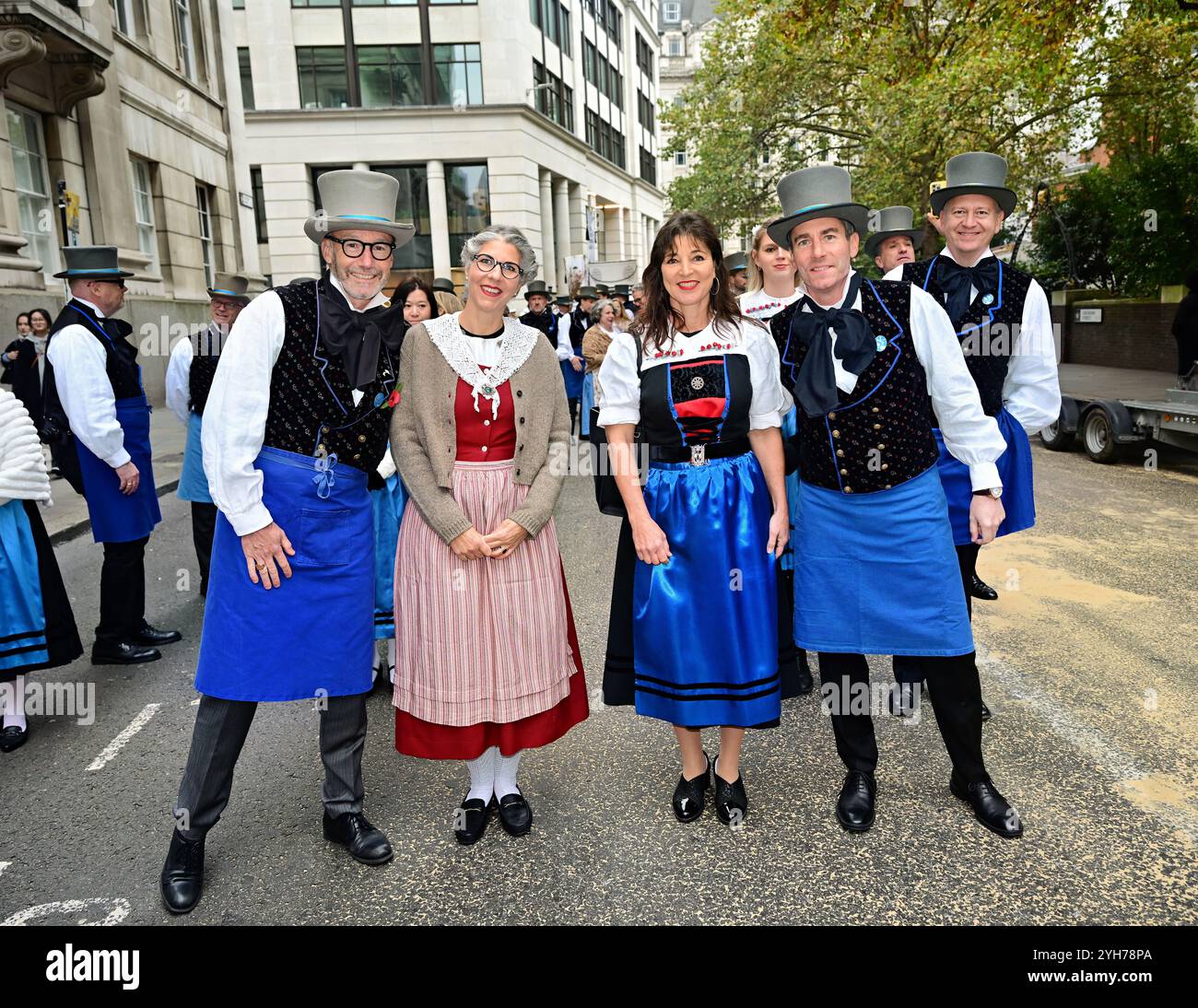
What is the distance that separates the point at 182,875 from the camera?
2.92 metres

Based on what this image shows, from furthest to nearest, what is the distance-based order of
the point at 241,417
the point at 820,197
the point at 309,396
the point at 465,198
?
the point at 465,198
the point at 820,197
the point at 309,396
the point at 241,417

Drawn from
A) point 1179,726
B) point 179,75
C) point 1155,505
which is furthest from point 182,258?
point 1179,726

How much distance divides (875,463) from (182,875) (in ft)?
8.70

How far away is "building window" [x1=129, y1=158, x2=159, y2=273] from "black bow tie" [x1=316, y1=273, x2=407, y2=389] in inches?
643

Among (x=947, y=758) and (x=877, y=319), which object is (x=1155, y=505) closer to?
(x=947, y=758)

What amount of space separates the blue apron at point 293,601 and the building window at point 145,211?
54.0ft

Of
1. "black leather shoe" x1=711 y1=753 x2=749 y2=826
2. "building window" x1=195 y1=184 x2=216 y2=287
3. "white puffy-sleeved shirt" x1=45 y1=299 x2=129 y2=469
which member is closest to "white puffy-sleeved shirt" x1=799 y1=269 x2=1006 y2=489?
"black leather shoe" x1=711 y1=753 x2=749 y2=826

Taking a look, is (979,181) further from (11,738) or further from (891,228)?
(11,738)

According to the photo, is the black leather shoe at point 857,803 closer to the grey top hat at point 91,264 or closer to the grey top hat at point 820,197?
the grey top hat at point 820,197

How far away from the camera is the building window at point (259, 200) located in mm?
32312

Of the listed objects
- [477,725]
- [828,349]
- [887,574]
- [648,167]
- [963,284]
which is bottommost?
[477,725]

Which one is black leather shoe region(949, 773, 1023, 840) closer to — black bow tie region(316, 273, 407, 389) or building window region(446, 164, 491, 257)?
black bow tie region(316, 273, 407, 389)

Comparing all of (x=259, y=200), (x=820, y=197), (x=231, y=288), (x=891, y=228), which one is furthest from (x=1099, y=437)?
(x=259, y=200)

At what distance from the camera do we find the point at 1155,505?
27.0 ft
